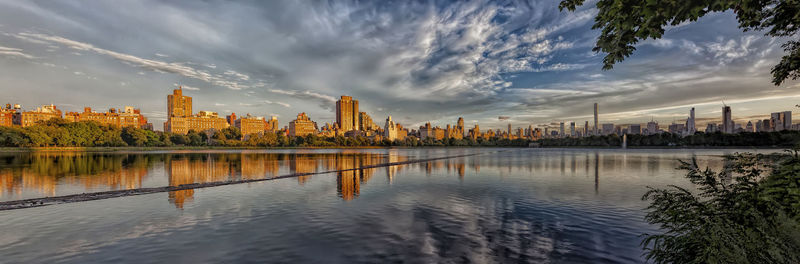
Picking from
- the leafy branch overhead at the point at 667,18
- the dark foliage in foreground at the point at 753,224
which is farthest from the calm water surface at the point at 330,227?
the leafy branch overhead at the point at 667,18

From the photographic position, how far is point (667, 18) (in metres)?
7.41

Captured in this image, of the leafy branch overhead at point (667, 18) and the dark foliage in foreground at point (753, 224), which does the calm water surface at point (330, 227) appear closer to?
the dark foliage in foreground at point (753, 224)

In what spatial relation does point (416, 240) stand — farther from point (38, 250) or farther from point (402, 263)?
point (38, 250)

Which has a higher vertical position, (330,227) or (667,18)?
(667,18)

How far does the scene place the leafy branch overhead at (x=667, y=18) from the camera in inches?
263

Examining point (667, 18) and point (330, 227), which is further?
point (330, 227)

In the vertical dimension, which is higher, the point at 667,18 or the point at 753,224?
the point at 667,18

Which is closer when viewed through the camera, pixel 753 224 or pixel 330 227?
pixel 753 224

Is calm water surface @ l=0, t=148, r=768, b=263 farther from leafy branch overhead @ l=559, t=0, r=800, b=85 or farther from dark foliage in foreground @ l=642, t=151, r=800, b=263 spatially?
leafy branch overhead @ l=559, t=0, r=800, b=85

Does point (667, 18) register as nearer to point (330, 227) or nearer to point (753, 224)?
point (753, 224)

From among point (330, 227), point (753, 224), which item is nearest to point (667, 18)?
point (753, 224)

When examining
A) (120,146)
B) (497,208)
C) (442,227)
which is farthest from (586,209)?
(120,146)

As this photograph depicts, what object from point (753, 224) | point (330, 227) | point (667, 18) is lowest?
point (330, 227)

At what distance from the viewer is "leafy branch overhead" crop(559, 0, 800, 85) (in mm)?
6691
